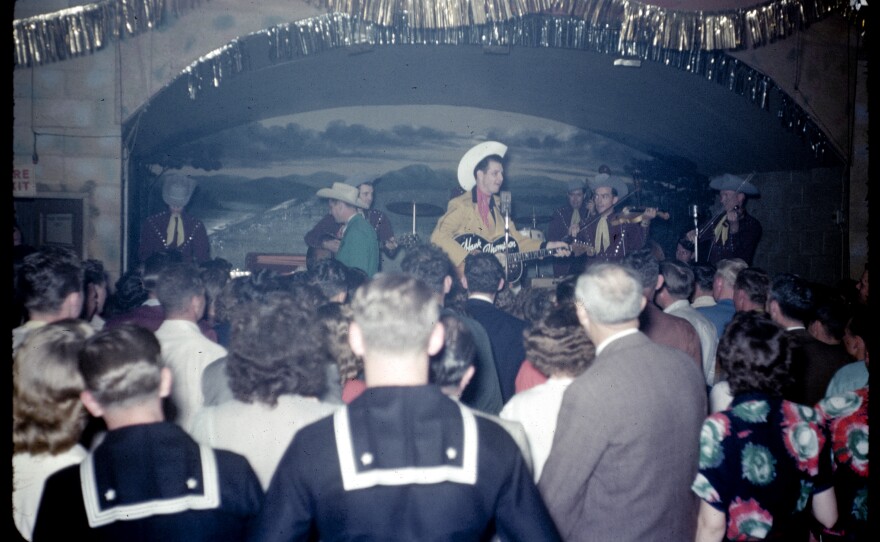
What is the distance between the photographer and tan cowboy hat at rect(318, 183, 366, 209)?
767 centimetres

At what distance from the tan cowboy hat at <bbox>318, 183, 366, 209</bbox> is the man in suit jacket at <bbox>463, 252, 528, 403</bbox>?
4071 mm

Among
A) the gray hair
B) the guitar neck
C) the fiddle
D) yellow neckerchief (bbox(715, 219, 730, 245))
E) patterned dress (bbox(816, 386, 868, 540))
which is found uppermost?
the fiddle

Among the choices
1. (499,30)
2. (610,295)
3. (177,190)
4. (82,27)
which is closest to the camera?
(610,295)

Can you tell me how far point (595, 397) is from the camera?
2119 mm

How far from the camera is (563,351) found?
2.47 metres

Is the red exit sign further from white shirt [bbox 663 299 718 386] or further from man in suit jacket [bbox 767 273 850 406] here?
man in suit jacket [bbox 767 273 850 406]

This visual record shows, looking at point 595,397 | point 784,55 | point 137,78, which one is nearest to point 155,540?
point 595,397

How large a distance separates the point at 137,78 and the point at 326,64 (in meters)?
2.16

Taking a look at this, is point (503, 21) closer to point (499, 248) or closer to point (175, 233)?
point (499, 248)

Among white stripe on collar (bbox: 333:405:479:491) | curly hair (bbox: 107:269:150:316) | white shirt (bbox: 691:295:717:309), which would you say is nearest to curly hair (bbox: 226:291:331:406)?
white stripe on collar (bbox: 333:405:479:491)

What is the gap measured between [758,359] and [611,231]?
5.97m

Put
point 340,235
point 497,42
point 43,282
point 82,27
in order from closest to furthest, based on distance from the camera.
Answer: point 43,282
point 82,27
point 497,42
point 340,235

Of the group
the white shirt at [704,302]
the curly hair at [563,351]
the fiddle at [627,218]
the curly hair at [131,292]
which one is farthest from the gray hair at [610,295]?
the fiddle at [627,218]

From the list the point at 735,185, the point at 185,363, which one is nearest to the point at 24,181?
the point at 185,363
